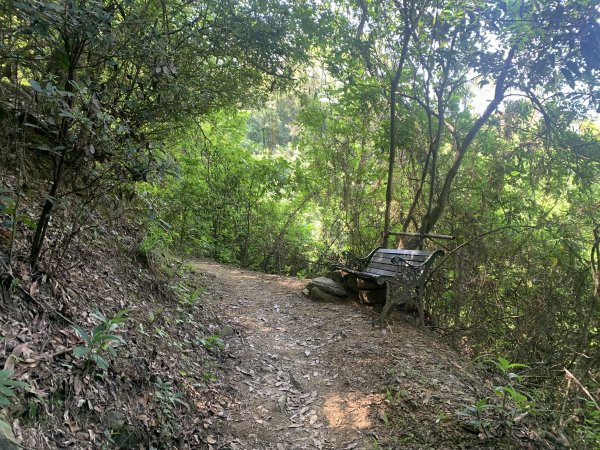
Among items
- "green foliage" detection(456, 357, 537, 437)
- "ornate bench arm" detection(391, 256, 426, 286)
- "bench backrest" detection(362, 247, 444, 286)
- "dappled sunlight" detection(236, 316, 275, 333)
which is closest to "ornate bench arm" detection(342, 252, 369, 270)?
"bench backrest" detection(362, 247, 444, 286)

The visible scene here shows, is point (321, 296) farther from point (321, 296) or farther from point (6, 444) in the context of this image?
point (6, 444)

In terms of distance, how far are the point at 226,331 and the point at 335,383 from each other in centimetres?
164

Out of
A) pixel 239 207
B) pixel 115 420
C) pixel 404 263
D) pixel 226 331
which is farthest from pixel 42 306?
pixel 239 207

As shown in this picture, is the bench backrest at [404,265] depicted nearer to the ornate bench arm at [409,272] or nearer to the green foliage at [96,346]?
the ornate bench arm at [409,272]

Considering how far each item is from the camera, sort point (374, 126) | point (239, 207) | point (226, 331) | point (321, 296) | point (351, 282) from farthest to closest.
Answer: point (239, 207) < point (374, 126) < point (351, 282) < point (321, 296) < point (226, 331)

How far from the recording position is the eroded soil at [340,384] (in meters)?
3.38

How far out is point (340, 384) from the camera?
4289 mm

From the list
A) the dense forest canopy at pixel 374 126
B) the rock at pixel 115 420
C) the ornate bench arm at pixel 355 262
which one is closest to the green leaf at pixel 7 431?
the rock at pixel 115 420

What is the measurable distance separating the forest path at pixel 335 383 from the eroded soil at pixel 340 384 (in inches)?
0.4

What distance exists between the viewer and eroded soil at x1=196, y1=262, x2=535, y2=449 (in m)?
3.38

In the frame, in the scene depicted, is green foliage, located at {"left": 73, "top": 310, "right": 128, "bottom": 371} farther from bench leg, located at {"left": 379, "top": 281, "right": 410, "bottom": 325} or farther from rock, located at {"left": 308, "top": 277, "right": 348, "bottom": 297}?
rock, located at {"left": 308, "top": 277, "right": 348, "bottom": 297}

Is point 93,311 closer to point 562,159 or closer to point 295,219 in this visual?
point 562,159

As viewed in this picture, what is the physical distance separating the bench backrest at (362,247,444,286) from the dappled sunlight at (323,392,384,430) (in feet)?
6.27

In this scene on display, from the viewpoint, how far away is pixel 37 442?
6.89ft
